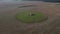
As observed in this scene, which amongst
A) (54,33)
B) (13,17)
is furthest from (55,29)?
(13,17)

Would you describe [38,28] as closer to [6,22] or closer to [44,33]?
[44,33]

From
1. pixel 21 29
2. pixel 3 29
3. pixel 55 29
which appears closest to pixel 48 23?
pixel 55 29

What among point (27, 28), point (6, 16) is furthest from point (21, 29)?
point (6, 16)

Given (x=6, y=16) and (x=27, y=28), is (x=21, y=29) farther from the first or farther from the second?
(x=6, y=16)

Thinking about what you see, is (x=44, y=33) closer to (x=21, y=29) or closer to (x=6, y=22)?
(x=21, y=29)

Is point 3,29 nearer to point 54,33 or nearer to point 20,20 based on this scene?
point 20,20

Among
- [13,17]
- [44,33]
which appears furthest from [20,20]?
[44,33]
